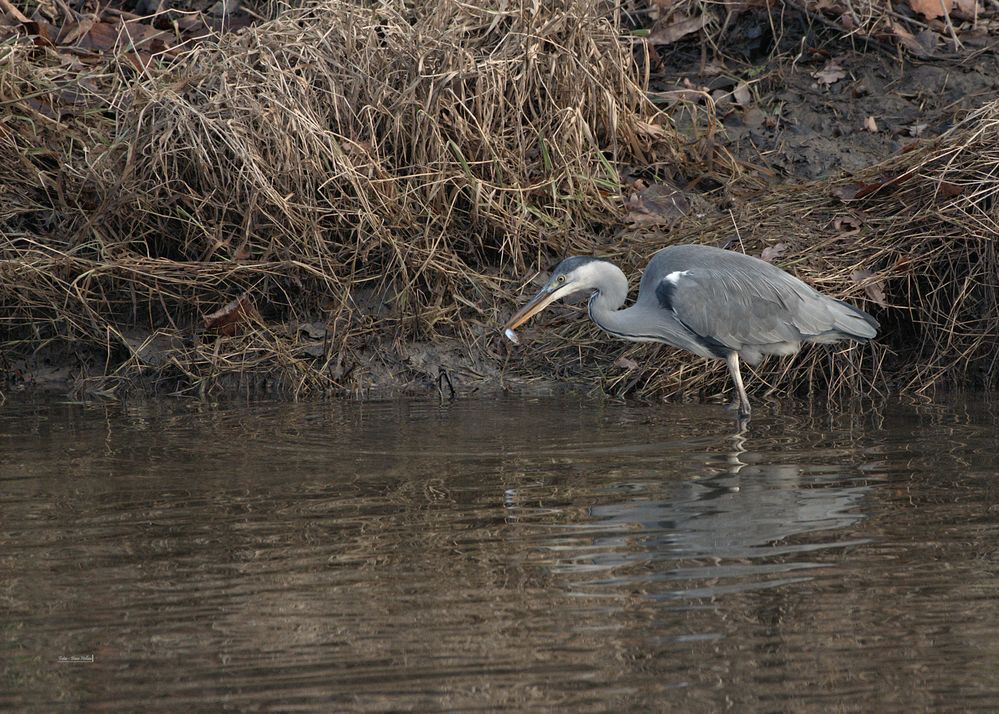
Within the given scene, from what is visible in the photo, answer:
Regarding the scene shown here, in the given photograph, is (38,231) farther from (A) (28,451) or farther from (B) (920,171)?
(B) (920,171)

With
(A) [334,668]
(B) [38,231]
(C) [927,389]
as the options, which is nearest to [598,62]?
(C) [927,389]

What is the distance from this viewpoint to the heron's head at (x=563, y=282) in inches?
311

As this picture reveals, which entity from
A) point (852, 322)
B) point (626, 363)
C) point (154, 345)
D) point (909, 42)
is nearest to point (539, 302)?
point (626, 363)

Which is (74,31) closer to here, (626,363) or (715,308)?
(626,363)

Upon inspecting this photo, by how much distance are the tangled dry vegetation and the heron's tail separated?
15.4 inches

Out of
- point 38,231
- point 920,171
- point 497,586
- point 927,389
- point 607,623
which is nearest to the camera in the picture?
point 607,623

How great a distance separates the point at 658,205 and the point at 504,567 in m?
5.74

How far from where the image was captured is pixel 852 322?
7879 mm

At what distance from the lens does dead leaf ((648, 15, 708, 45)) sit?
37.0 feet

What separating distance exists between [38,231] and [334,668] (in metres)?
6.78

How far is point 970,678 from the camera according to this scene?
338 cm

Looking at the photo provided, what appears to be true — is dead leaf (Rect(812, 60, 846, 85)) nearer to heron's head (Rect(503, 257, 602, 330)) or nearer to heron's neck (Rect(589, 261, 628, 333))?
heron's neck (Rect(589, 261, 628, 333))

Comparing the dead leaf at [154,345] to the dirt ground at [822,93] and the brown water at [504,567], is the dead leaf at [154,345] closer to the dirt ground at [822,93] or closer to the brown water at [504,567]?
the brown water at [504,567]

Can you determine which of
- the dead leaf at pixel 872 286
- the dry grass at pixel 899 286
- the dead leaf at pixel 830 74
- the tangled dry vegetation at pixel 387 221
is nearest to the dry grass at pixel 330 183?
the tangled dry vegetation at pixel 387 221
